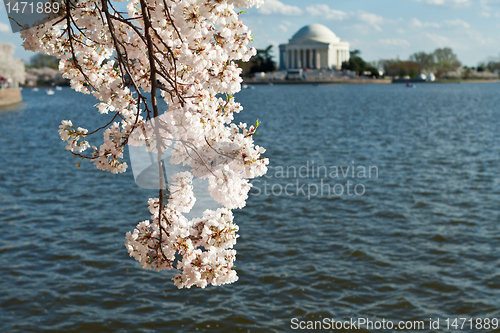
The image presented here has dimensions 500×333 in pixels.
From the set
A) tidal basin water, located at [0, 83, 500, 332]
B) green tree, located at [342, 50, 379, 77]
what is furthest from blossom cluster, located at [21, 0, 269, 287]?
green tree, located at [342, 50, 379, 77]

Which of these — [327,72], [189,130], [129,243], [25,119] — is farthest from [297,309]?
[327,72]

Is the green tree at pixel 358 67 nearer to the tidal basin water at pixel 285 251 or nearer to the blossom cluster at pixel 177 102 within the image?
the tidal basin water at pixel 285 251

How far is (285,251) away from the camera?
44.0 feet

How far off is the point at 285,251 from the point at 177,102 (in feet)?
30.8

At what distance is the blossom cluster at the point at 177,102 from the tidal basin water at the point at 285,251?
5.47 m

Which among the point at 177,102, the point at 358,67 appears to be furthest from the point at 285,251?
the point at 358,67

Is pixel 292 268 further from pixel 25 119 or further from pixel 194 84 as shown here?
pixel 25 119

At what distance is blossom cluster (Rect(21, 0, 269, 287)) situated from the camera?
14.5 feet

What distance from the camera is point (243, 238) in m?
14.3

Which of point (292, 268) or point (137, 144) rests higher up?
point (137, 144)

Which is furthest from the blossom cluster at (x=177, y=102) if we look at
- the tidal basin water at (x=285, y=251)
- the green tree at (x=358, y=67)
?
the green tree at (x=358, y=67)

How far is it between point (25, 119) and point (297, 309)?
49.8m

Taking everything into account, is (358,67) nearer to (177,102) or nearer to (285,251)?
(285,251)

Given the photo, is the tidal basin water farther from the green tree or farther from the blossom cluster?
the green tree
